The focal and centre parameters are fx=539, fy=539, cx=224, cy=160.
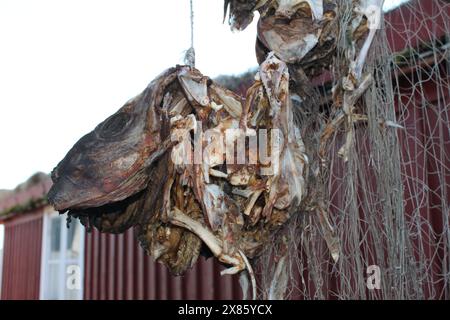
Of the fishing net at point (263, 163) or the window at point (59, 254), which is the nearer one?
the fishing net at point (263, 163)

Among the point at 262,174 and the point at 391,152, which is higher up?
the point at 391,152

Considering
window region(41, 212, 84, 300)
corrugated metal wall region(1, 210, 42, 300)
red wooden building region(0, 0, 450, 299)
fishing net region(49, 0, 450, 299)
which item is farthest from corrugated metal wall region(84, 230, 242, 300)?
fishing net region(49, 0, 450, 299)

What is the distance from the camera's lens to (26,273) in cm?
712

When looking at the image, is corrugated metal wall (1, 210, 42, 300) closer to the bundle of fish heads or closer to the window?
the window

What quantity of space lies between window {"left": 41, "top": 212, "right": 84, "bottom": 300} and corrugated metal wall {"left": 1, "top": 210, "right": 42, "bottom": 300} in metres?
0.16

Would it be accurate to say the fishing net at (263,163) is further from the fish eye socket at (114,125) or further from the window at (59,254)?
the window at (59,254)

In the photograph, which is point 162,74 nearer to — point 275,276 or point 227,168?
point 227,168

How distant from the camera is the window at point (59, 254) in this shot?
614cm

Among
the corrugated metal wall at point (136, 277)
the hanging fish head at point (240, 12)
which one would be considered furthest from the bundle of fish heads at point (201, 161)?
the corrugated metal wall at point (136, 277)

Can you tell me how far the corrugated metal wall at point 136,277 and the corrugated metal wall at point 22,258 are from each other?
1.42 m

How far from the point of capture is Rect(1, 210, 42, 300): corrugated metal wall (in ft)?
22.5

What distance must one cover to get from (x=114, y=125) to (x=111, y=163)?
0.13 metres
